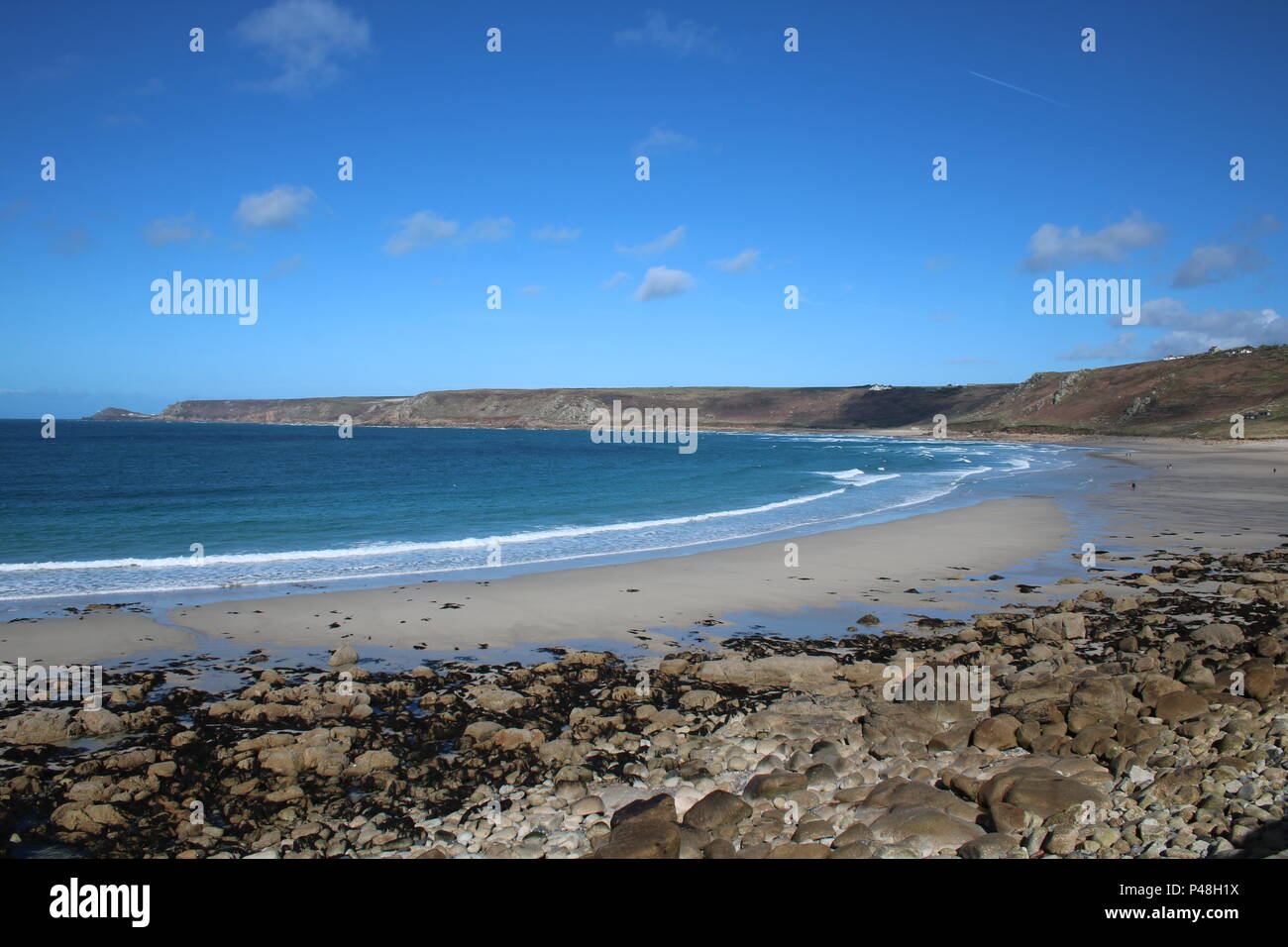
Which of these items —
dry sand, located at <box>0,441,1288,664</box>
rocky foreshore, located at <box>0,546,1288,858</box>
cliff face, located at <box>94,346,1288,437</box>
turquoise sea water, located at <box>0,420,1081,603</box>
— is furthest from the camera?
cliff face, located at <box>94,346,1288,437</box>

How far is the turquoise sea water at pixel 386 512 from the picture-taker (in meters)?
19.2

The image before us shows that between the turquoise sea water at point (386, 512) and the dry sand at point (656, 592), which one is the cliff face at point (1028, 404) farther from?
the dry sand at point (656, 592)

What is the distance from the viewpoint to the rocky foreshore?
5930 millimetres

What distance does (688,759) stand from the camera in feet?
25.6

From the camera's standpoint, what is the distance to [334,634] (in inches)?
505

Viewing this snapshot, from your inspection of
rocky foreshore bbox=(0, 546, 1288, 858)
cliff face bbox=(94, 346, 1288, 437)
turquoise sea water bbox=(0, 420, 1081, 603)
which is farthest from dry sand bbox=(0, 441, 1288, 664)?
cliff face bbox=(94, 346, 1288, 437)

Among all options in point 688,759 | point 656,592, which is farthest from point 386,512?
point 688,759

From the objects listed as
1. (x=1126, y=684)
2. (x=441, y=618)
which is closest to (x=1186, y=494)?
(x=1126, y=684)

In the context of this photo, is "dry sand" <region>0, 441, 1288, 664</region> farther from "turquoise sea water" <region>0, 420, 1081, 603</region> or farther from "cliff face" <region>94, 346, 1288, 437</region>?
"cliff face" <region>94, 346, 1288, 437</region>

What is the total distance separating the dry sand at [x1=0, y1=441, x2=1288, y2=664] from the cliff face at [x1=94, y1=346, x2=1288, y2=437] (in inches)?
2482

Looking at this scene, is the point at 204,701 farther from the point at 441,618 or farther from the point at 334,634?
the point at 441,618

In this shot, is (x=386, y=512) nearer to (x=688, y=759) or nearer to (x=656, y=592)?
(x=656, y=592)

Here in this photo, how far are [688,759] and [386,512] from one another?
24508 mm

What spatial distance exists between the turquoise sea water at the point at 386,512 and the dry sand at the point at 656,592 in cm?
243
